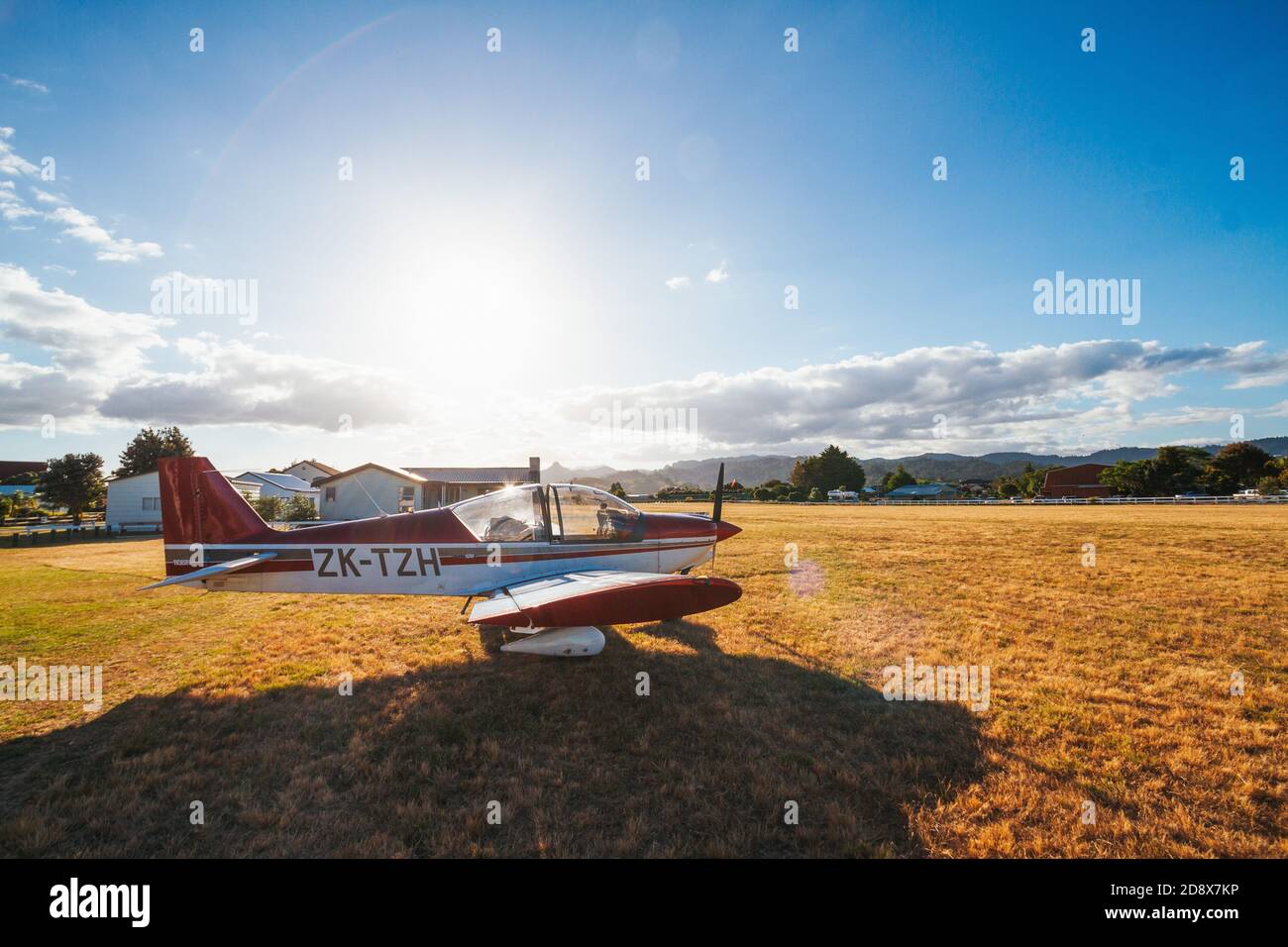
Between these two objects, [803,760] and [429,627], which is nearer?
[803,760]

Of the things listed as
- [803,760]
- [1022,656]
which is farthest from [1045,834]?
[1022,656]

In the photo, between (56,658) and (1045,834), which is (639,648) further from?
(56,658)

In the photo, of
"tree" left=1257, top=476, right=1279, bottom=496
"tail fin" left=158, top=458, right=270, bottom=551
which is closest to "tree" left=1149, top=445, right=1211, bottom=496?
"tree" left=1257, top=476, right=1279, bottom=496

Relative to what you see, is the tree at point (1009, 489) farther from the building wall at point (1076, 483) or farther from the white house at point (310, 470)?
the white house at point (310, 470)

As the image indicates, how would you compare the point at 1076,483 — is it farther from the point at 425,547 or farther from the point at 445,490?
the point at 425,547

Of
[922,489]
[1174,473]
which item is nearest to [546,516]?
[1174,473]

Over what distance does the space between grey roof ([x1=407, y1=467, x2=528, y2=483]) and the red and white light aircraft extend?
29.1m

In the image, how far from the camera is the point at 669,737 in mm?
4352

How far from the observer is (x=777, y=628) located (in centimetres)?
759

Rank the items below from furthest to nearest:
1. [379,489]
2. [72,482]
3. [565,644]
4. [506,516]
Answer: [72,482], [379,489], [506,516], [565,644]

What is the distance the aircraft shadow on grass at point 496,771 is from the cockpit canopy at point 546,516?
1.96 m

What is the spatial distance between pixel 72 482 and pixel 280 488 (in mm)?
20287

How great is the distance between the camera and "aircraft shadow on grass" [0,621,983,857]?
3035mm

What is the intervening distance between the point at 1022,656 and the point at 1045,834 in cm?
381
